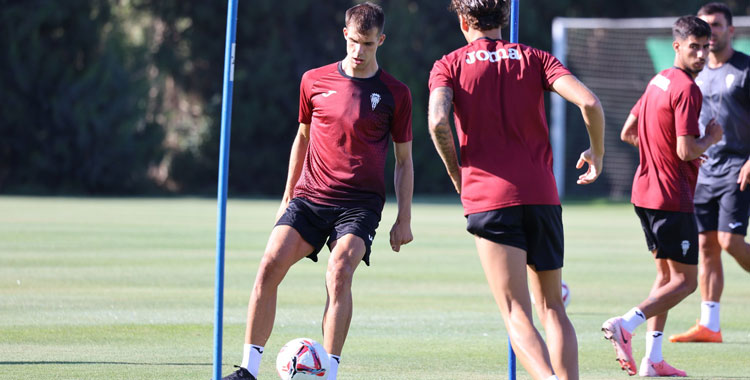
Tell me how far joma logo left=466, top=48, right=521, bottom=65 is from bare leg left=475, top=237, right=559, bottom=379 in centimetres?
92

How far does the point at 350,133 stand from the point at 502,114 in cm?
154

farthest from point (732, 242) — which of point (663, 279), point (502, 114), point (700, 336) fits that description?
point (502, 114)

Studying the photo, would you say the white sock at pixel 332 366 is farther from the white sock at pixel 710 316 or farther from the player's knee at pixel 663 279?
the white sock at pixel 710 316

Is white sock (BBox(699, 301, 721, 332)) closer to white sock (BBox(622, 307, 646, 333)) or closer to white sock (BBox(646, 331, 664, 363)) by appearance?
white sock (BBox(646, 331, 664, 363))

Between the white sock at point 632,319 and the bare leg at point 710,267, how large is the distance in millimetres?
1841

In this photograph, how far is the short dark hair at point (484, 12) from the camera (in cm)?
593

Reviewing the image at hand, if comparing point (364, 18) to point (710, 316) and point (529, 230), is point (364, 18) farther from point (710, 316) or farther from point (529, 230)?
point (710, 316)

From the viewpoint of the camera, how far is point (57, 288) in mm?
12234

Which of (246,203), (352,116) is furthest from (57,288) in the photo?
(246,203)

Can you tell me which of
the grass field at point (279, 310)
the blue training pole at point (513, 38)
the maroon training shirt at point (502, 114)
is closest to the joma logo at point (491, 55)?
the maroon training shirt at point (502, 114)

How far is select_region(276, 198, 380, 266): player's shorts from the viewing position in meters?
7.14

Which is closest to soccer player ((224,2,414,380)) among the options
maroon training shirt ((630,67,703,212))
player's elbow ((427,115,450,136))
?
player's elbow ((427,115,450,136))

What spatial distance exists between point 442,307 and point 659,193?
12.5 feet

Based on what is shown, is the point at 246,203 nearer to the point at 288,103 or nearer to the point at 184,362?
the point at 288,103
